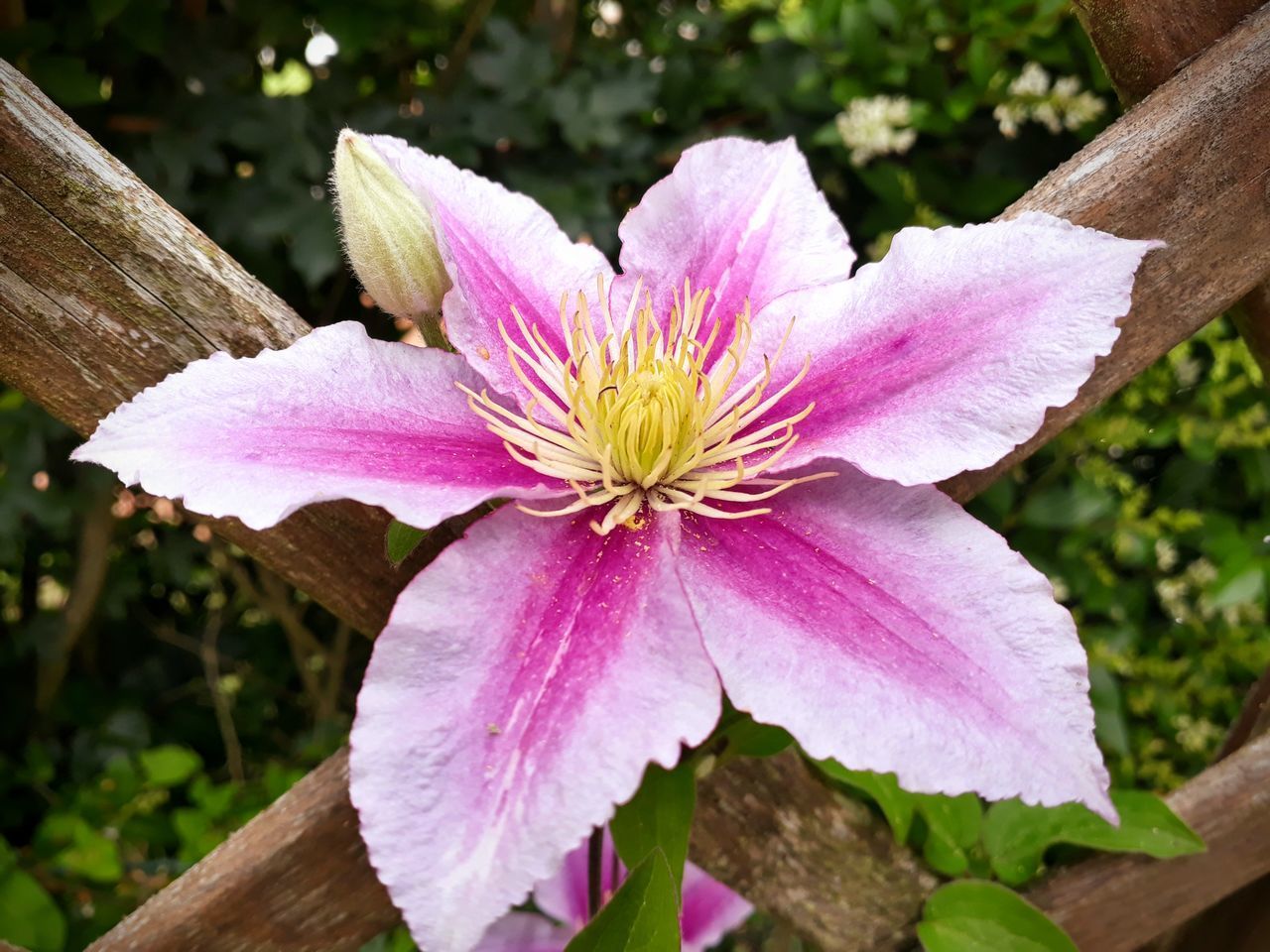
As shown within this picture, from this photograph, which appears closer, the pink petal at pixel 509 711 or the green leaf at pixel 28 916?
the pink petal at pixel 509 711

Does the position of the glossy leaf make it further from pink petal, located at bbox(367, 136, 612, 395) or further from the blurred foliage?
pink petal, located at bbox(367, 136, 612, 395)

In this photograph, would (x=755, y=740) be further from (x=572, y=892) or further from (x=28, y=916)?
(x=28, y=916)

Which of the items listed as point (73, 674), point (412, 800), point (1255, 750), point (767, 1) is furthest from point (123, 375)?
point (73, 674)

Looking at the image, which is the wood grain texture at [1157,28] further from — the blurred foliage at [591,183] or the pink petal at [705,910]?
the pink petal at [705,910]

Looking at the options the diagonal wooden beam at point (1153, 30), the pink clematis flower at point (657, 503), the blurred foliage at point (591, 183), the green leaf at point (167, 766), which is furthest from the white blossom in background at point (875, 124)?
the green leaf at point (167, 766)

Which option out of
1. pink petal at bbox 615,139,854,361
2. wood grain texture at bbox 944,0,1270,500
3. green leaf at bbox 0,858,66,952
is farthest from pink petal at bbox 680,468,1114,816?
green leaf at bbox 0,858,66,952
